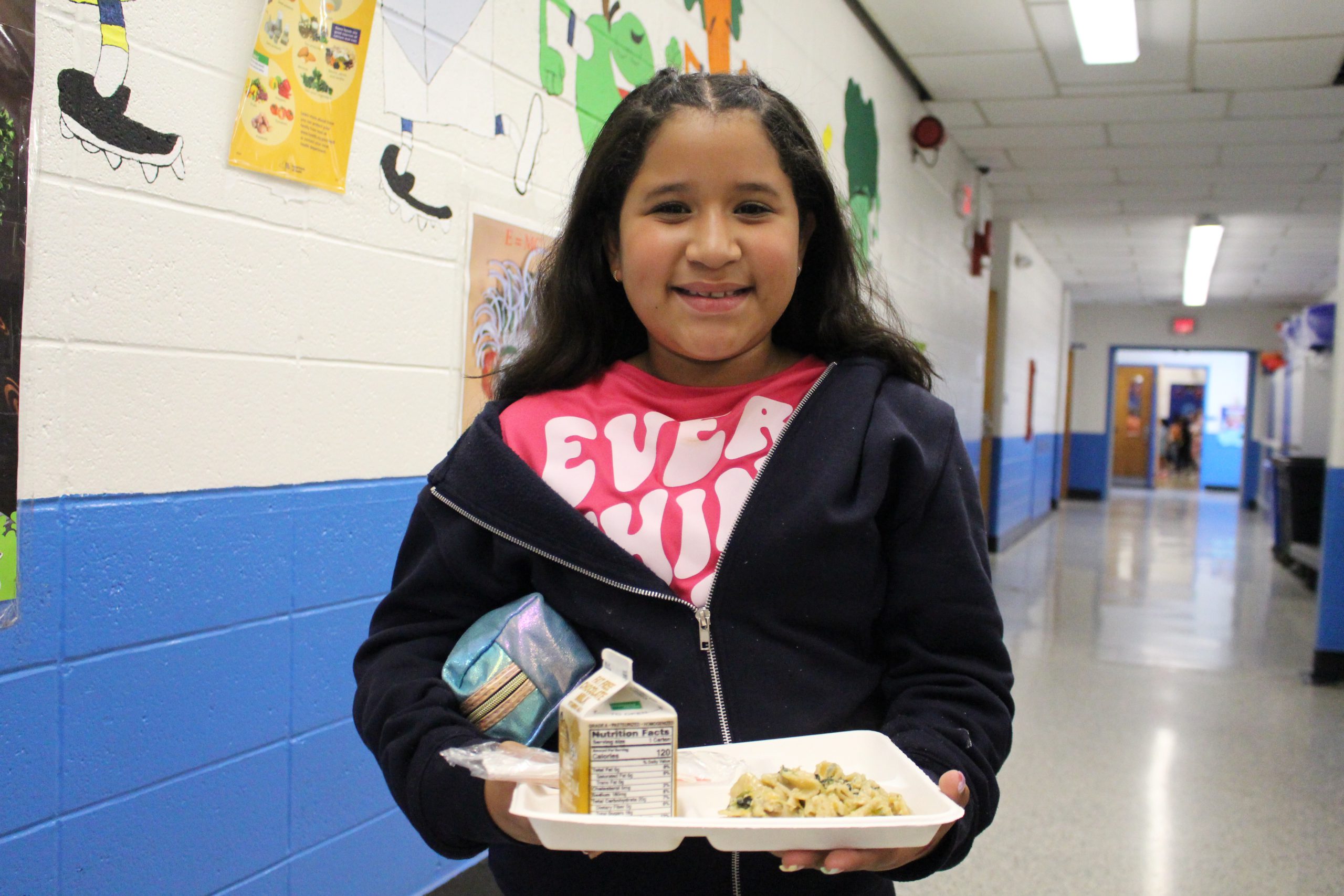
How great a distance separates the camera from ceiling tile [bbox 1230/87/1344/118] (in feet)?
15.6

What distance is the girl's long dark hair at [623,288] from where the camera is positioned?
946mm

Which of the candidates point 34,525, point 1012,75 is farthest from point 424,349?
point 1012,75

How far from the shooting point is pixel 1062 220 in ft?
26.4

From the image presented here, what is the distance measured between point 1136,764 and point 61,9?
3.28 meters

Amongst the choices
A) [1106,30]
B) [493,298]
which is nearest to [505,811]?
[493,298]

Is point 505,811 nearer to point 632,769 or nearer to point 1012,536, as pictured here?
point 632,769

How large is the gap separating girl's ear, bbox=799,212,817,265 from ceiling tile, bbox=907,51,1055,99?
3.97 meters

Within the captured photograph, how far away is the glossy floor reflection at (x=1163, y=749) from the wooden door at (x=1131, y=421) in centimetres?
1238

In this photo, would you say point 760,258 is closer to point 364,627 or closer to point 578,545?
point 578,545

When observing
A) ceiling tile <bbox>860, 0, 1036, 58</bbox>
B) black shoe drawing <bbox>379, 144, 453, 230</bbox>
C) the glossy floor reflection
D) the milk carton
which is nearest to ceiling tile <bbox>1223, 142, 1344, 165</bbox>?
ceiling tile <bbox>860, 0, 1036, 58</bbox>

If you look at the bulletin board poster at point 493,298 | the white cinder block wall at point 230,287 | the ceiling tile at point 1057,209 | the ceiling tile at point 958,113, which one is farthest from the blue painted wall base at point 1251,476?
the white cinder block wall at point 230,287

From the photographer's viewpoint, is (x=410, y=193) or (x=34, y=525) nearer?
(x=34, y=525)

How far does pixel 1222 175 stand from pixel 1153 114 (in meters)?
1.56

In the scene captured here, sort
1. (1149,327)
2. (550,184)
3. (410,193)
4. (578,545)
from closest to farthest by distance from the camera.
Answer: (578,545), (410,193), (550,184), (1149,327)
